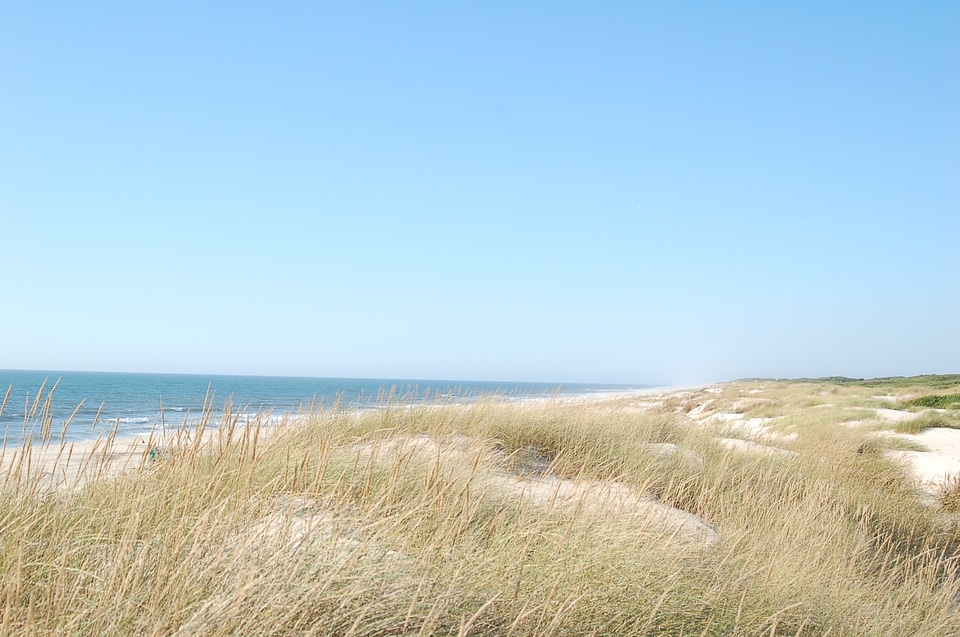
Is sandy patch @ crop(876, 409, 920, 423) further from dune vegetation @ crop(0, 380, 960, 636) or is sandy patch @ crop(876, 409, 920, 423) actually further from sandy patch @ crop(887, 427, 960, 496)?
dune vegetation @ crop(0, 380, 960, 636)

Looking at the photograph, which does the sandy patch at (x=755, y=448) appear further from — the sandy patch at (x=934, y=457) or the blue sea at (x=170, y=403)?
the blue sea at (x=170, y=403)

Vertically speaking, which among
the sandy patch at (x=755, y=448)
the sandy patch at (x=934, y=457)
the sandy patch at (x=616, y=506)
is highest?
the sandy patch at (x=616, y=506)

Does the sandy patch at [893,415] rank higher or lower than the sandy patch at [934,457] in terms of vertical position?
higher

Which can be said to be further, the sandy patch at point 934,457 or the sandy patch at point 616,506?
the sandy patch at point 934,457

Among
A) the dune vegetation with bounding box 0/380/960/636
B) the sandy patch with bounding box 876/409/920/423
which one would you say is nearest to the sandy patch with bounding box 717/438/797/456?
the dune vegetation with bounding box 0/380/960/636

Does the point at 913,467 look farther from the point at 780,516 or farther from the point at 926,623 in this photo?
the point at 926,623

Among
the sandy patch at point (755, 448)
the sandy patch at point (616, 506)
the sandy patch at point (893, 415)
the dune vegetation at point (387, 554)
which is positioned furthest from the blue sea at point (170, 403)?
the sandy patch at point (893, 415)

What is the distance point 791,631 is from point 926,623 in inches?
39.1

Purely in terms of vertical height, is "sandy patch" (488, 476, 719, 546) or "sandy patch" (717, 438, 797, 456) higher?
"sandy patch" (488, 476, 719, 546)

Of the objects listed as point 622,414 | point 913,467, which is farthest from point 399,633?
point 913,467

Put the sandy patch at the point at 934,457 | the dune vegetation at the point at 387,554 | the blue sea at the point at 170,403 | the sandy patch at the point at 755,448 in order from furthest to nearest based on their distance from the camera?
1. the sandy patch at the point at 934,457
2. the sandy patch at the point at 755,448
3. the blue sea at the point at 170,403
4. the dune vegetation at the point at 387,554

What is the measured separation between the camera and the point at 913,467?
9.01 meters

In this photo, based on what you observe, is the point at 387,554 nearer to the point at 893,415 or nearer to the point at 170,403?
the point at 893,415

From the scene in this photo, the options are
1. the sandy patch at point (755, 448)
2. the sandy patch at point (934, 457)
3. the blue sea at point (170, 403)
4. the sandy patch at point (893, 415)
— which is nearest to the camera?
the blue sea at point (170, 403)
